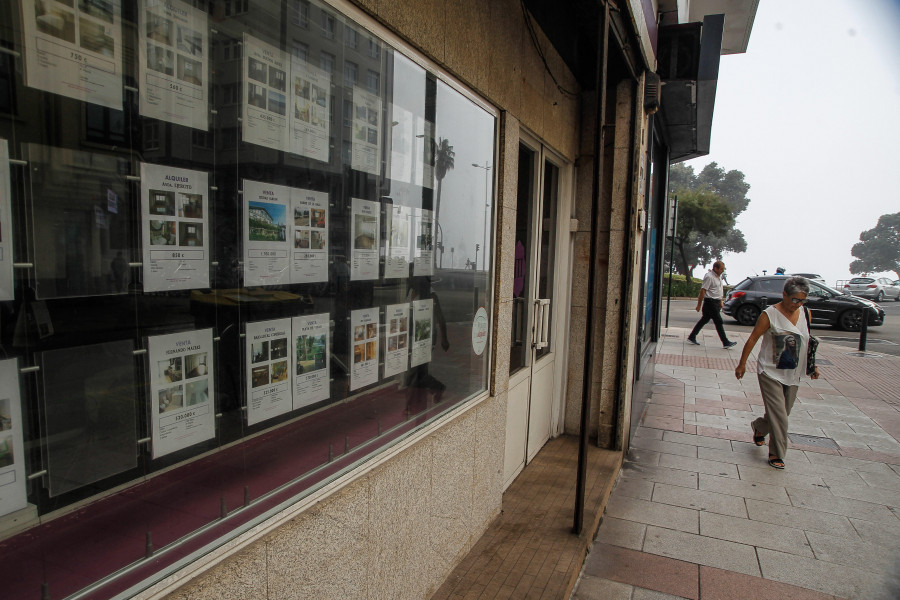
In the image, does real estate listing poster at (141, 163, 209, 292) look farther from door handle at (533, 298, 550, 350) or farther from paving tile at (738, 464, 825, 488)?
paving tile at (738, 464, 825, 488)

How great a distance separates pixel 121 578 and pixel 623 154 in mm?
5239

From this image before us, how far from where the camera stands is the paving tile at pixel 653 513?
4203mm

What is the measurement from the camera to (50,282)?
4.03 ft

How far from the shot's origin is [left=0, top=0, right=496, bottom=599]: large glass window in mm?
1204

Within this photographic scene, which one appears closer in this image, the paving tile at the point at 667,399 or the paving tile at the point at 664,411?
the paving tile at the point at 664,411

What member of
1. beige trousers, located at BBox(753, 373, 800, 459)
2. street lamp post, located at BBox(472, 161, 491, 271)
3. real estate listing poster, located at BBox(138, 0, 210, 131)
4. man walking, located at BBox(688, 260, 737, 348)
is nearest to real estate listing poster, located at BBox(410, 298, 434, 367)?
street lamp post, located at BBox(472, 161, 491, 271)

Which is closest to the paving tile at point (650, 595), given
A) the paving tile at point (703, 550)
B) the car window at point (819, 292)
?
the paving tile at point (703, 550)

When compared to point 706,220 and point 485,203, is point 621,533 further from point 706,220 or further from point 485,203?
point 706,220

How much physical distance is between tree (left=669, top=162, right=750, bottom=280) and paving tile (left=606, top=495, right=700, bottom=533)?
58.2 feet

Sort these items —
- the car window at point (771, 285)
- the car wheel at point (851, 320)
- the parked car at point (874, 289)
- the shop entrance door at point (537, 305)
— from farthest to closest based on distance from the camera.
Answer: the parked car at point (874, 289) → the car window at point (771, 285) → the car wheel at point (851, 320) → the shop entrance door at point (537, 305)

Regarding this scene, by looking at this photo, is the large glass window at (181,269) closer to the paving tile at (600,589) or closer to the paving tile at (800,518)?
the paving tile at (600,589)

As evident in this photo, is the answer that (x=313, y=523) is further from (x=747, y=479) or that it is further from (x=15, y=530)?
(x=747, y=479)

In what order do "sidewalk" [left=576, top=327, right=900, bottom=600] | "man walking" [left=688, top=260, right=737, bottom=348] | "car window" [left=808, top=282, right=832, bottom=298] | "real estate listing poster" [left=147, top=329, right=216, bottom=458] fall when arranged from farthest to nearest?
"car window" [left=808, top=282, right=832, bottom=298], "man walking" [left=688, top=260, right=737, bottom=348], "sidewalk" [left=576, top=327, right=900, bottom=600], "real estate listing poster" [left=147, top=329, right=216, bottom=458]

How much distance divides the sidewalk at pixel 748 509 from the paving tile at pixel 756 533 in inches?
0.5
